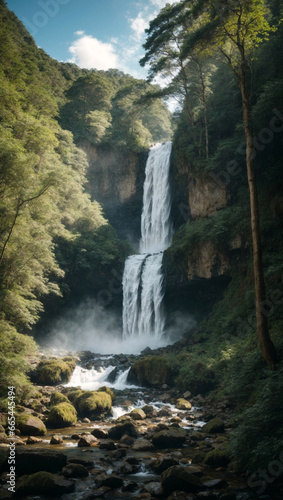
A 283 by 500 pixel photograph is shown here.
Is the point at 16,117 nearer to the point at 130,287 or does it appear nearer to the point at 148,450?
the point at 130,287

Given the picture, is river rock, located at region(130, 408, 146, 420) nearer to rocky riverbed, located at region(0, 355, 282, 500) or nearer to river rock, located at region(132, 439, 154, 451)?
rocky riverbed, located at region(0, 355, 282, 500)

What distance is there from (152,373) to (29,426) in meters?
7.09

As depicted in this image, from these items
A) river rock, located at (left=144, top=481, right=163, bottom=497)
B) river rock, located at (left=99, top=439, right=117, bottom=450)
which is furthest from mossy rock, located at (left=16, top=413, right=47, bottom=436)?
river rock, located at (left=144, top=481, right=163, bottom=497)

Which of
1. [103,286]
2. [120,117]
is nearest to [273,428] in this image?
[103,286]

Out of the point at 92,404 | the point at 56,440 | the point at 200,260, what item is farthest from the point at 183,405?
the point at 200,260

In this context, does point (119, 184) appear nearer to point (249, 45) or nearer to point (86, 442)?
point (249, 45)

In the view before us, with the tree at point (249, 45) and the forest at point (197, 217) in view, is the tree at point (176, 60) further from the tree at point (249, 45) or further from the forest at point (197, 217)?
the tree at point (249, 45)

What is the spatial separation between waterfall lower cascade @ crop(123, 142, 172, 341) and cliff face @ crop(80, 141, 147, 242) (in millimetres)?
2653

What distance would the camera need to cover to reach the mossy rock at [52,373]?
1449 centimetres

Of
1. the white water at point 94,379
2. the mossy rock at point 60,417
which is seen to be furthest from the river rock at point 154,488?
the white water at point 94,379

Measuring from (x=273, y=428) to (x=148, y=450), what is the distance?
387 centimetres

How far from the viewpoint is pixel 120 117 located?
3700cm

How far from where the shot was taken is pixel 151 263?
2417cm

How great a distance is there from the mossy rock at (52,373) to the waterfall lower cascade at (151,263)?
8.36 m
